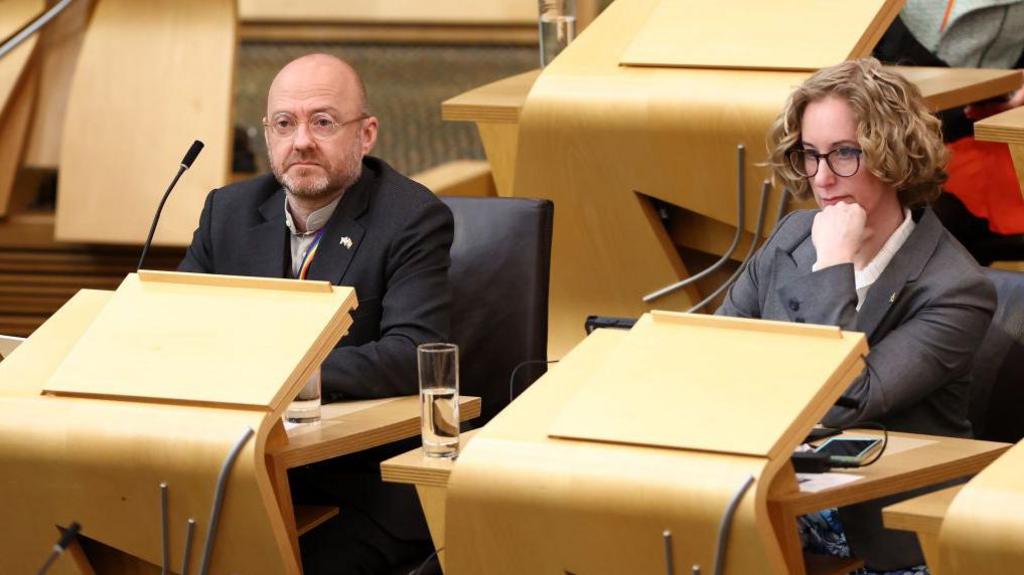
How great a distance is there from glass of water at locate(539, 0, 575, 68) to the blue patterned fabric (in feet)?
6.27

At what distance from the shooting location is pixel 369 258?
10.5 ft

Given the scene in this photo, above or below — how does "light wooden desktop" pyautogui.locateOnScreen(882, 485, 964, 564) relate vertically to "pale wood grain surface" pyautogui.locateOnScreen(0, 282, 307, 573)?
above

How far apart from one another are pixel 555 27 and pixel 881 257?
5.48ft

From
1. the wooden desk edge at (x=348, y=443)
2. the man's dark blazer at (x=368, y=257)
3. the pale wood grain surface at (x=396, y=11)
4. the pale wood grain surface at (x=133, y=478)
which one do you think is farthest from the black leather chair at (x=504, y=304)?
the pale wood grain surface at (x=396, y=11)

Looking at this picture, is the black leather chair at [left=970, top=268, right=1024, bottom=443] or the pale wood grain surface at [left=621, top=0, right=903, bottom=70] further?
the pale wood grain surface at [left=621, top=0, right=903, bottom=70]

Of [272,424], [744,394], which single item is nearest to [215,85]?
[272,424]

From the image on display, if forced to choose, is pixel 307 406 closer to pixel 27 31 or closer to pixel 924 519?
pixel 924 519

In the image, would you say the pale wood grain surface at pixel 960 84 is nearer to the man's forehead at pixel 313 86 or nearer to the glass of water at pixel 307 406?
the man's forehead at pixel 313 86

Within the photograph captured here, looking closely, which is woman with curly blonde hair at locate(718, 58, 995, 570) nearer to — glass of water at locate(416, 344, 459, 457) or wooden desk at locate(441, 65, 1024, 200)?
glass of water at locate(416, 344, 459, 457)

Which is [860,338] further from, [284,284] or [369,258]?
[369,258]

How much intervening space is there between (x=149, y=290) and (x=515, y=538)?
0.82 m

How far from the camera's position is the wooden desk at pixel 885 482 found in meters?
2.22

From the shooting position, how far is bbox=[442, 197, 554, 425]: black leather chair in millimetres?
3262

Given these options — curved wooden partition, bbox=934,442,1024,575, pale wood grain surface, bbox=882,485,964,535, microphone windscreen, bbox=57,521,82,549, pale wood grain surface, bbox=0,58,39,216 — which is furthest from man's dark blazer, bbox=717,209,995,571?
pale wood grain surface, bbox=0,58,39,216
